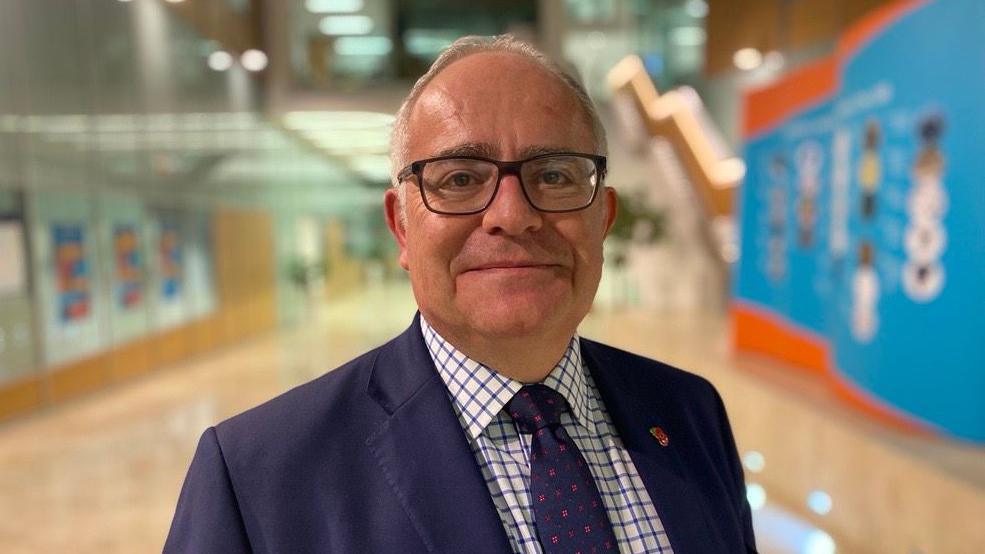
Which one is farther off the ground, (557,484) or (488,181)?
(488,181)

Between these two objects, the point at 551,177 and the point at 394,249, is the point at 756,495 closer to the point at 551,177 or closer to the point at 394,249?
the point at 551,177

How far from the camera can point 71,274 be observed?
26.0 feet

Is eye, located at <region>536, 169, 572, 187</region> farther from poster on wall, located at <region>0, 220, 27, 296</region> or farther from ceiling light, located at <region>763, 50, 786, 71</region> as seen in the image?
ceiling light, located at <region>763, 50, 786, 71</region>

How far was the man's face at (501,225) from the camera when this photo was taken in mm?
1064

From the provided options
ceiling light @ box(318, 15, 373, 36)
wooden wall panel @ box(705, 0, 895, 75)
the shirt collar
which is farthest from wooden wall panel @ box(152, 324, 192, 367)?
wooden wall panel @ box(705, 0, 895, 75)

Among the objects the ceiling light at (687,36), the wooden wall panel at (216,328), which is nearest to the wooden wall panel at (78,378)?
the wooden wall panel at (216,328)

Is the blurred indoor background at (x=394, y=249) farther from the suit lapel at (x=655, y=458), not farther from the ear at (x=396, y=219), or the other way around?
the suit lapel at (x=655, y=458)

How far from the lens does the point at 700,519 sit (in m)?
1.21

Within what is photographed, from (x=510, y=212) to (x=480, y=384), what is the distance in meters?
0.28

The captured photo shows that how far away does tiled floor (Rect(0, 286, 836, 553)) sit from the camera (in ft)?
14.0

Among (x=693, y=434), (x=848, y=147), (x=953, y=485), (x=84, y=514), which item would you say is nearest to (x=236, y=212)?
(x=84, y=514)

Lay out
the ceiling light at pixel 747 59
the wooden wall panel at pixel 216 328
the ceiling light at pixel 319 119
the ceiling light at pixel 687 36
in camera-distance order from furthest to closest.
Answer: the ceiling light at pixel 687 36
the ceiling light at pixel 747 59
the ceiling light at pixel 319 119
the wooden wall panel at pixel 216 328

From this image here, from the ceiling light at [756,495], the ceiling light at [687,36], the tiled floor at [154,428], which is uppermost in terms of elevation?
the ceiling light at [687,36]

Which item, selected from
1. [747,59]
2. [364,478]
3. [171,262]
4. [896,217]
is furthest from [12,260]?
[747,59]
